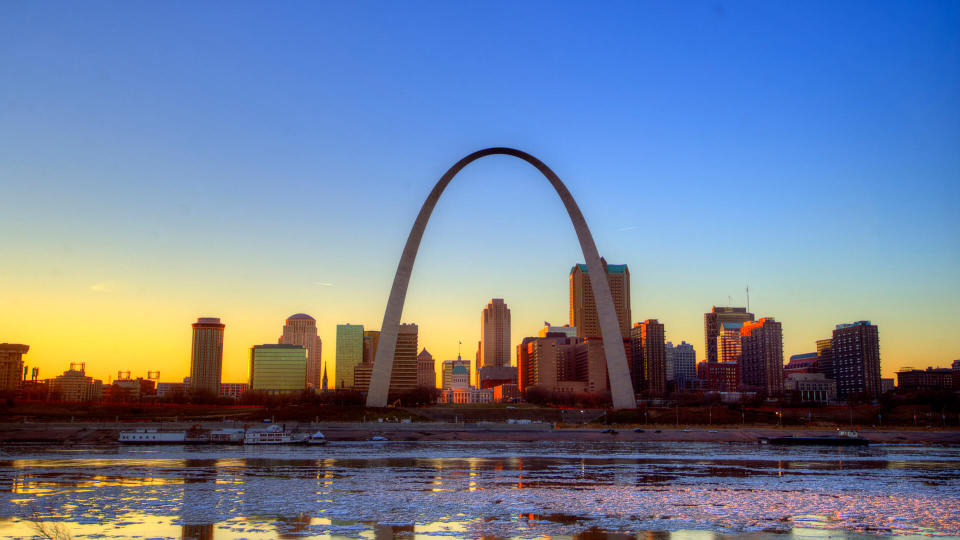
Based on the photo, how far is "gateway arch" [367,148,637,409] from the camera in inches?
2953

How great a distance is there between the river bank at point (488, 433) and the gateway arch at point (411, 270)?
7412 millimetres

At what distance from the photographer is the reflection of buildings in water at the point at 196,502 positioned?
18359mm

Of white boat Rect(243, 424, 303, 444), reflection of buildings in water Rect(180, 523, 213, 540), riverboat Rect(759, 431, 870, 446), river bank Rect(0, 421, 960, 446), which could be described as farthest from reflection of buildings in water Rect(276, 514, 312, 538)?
riverboat Rect(759, 431, 870, 446)

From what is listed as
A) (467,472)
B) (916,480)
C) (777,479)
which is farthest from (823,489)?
(467,472)

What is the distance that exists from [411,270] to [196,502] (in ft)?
176

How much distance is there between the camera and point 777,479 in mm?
31172

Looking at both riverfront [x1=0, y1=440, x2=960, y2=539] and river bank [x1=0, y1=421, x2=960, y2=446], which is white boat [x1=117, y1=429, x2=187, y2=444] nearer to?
river bank [x1=0, y1=421, x2=960, y2=446]

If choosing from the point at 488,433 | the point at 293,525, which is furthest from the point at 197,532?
the point at 488,433

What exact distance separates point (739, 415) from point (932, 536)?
66.8m

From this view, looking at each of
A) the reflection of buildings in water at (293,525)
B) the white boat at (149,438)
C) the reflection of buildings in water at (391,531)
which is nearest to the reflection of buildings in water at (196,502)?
the reflection of buildings in water at (293,525)

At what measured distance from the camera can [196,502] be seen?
23266mm

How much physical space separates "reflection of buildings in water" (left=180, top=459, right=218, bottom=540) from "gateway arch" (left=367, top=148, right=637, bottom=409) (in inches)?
1519

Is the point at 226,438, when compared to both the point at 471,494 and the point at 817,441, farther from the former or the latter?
the point at 817,441

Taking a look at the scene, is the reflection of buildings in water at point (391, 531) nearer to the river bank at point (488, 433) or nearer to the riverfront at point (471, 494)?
the riverfront at point (471, 494)
